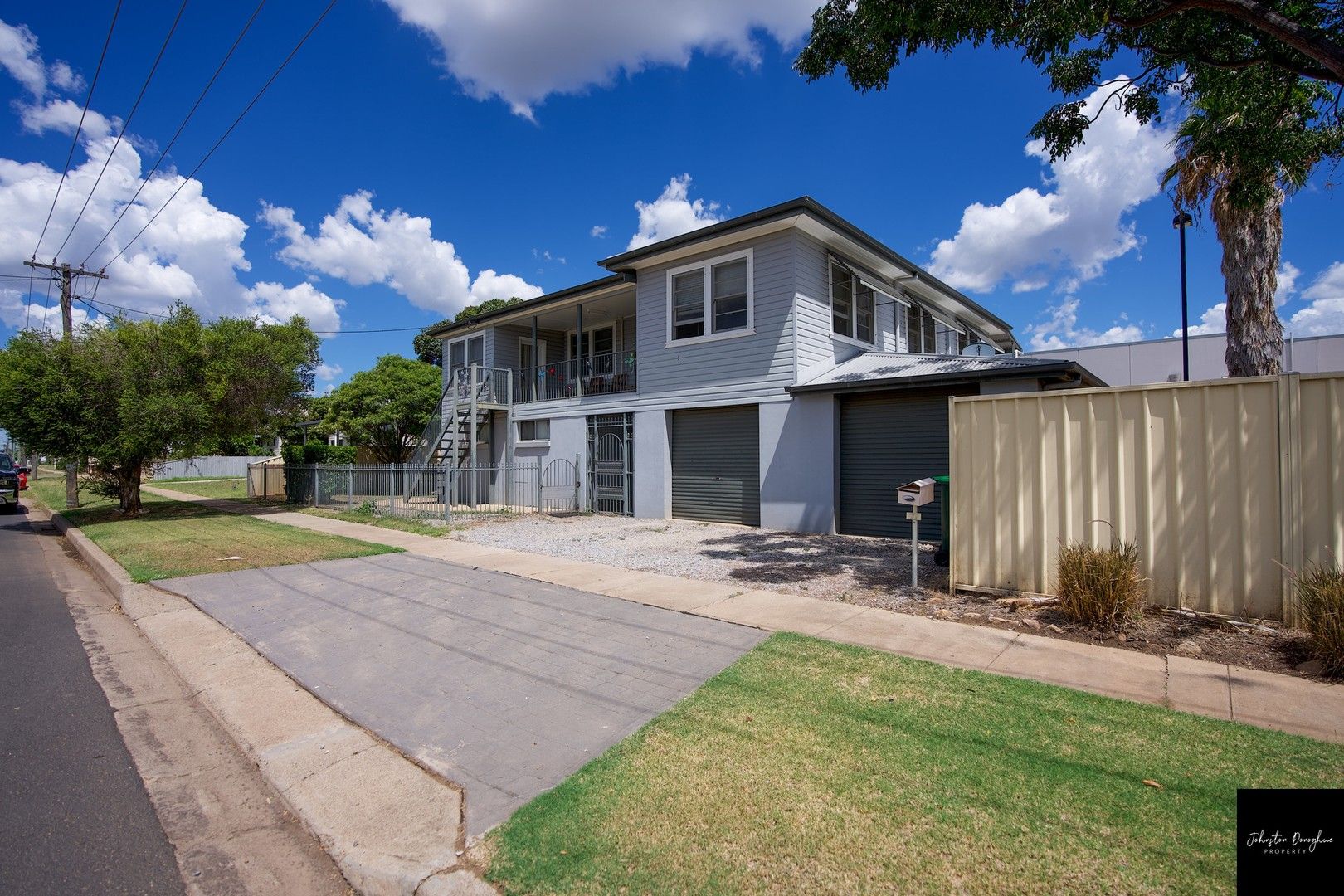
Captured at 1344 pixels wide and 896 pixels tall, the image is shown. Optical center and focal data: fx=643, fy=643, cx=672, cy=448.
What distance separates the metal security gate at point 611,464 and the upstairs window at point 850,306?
5.69 m

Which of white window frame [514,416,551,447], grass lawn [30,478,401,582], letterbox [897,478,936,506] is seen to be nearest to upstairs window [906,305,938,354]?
white window frame [514,416,551,447]

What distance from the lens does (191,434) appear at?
17.1 meters

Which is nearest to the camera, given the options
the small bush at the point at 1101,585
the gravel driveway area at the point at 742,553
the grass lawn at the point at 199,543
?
the small bush at the point at 1101,585

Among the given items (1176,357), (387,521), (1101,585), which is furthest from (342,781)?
(1176,357)

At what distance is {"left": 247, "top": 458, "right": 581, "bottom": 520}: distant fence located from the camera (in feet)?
58.8

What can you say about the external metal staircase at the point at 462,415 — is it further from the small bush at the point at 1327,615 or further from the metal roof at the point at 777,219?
the small bush at the point at 1327,615

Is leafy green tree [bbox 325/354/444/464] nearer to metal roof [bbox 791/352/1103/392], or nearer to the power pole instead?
the power pole

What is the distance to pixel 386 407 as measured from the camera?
2731 centimetres

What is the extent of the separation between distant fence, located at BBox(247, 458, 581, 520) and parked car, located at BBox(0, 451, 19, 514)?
29.3ft

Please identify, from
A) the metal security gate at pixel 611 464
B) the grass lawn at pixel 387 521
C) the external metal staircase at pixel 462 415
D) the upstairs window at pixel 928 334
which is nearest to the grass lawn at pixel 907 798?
the grass lawn at pixel 387 521

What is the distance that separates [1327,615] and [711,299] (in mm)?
12056

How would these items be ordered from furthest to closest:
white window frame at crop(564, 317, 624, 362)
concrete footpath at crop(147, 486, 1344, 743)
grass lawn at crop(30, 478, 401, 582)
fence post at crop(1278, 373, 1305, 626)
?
white window frame at crop(564, 317, 624, 362) → grass lawn at crop(30, 478, 401, 582) → fence post at crop(1278, 373, 1305, 626) → concrete footpath at crop(147, 486, 1344, 743)

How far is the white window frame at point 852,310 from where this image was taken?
14.7 metres

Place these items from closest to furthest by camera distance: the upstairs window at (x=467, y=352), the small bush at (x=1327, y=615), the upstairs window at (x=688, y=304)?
1. the small bush at (x=1327, y=615)
2. the upstairs window at (x=688, y=304)
3. the upstairs window at (x=467, y=352)
